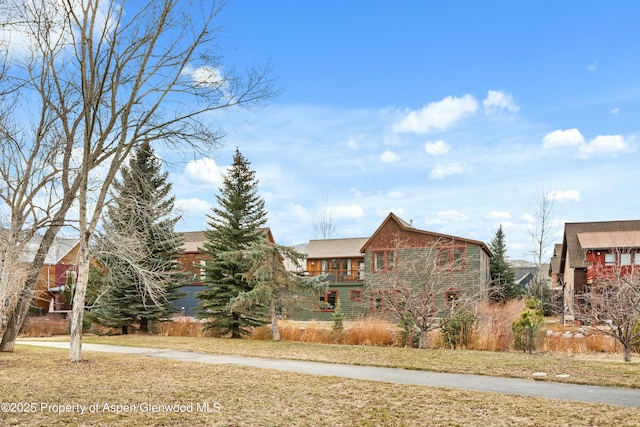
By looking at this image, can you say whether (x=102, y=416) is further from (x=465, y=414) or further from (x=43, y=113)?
(x=43, y=113)

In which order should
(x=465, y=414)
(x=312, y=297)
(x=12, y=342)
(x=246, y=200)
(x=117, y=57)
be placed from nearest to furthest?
(x=465, y=414) < (x=117, y=57) < (x=12, y=342) < (x=312, y=297) < (x=246, y=200)

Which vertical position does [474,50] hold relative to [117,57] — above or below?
above

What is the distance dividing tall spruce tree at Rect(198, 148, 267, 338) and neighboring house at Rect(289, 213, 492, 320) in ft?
17.9

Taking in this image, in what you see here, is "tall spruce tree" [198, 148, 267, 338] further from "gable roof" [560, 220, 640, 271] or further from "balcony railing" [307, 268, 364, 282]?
"gable roof" [560, 220, 640, 271]

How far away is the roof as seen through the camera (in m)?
43.9

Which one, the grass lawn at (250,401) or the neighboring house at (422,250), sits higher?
the neighboring house at (422,250)

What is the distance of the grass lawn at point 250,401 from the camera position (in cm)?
689

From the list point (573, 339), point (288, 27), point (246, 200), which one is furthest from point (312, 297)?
point (288, 27)

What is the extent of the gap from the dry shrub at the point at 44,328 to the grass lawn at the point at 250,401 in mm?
16121

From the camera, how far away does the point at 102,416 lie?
274 inches

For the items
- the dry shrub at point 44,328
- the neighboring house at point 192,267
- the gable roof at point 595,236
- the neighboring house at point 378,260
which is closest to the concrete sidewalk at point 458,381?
the neighboring house at point 378,260

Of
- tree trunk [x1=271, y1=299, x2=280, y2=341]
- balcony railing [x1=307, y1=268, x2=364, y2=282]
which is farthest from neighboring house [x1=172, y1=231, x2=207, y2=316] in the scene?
tree trunk [x1=271, y1=299, x2=280, y2=341]

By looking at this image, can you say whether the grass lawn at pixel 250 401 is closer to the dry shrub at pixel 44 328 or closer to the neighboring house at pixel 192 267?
the dry shrub at pixel 44 328

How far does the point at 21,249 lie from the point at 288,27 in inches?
416
